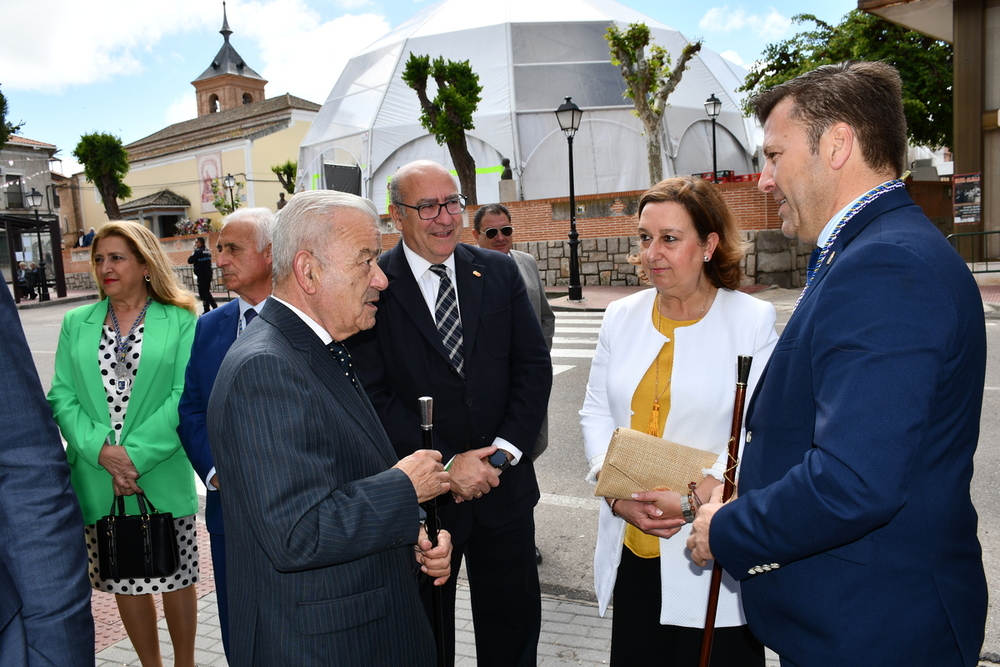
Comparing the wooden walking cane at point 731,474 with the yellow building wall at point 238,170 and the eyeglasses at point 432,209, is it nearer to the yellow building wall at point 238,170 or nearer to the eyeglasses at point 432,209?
the eyeglasses at point 432,209

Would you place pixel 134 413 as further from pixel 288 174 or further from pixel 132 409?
pixel 288 174

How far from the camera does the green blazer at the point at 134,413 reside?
3.39 meters

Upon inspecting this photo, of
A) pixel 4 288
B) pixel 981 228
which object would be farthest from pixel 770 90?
pixel 981 228

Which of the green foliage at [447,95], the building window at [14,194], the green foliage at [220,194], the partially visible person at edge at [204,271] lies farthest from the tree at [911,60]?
the building window at [14,194]

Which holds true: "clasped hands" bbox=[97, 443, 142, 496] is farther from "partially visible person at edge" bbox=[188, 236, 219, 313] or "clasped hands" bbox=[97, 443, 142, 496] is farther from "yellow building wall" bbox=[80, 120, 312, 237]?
"yellow building wall" bbox=[80, 120, 312, 237]

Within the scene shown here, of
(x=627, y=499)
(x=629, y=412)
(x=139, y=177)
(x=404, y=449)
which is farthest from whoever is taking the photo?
(x=139, y=177)

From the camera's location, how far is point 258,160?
49656mm

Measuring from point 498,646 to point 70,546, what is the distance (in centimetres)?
191

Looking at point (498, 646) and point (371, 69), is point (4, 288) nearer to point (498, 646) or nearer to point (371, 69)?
point (498, 646)

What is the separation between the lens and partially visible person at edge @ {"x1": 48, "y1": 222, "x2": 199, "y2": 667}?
11.0 feet

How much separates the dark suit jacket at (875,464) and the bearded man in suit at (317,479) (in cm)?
83

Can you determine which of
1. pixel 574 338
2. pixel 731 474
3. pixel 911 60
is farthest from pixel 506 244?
pixel 911 60

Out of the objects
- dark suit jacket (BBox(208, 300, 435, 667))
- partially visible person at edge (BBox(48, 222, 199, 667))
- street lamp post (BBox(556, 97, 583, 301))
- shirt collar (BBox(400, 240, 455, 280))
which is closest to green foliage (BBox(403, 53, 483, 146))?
street lamp post (BBox(556, 97, 583, 301))

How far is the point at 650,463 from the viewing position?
2.41 meters
